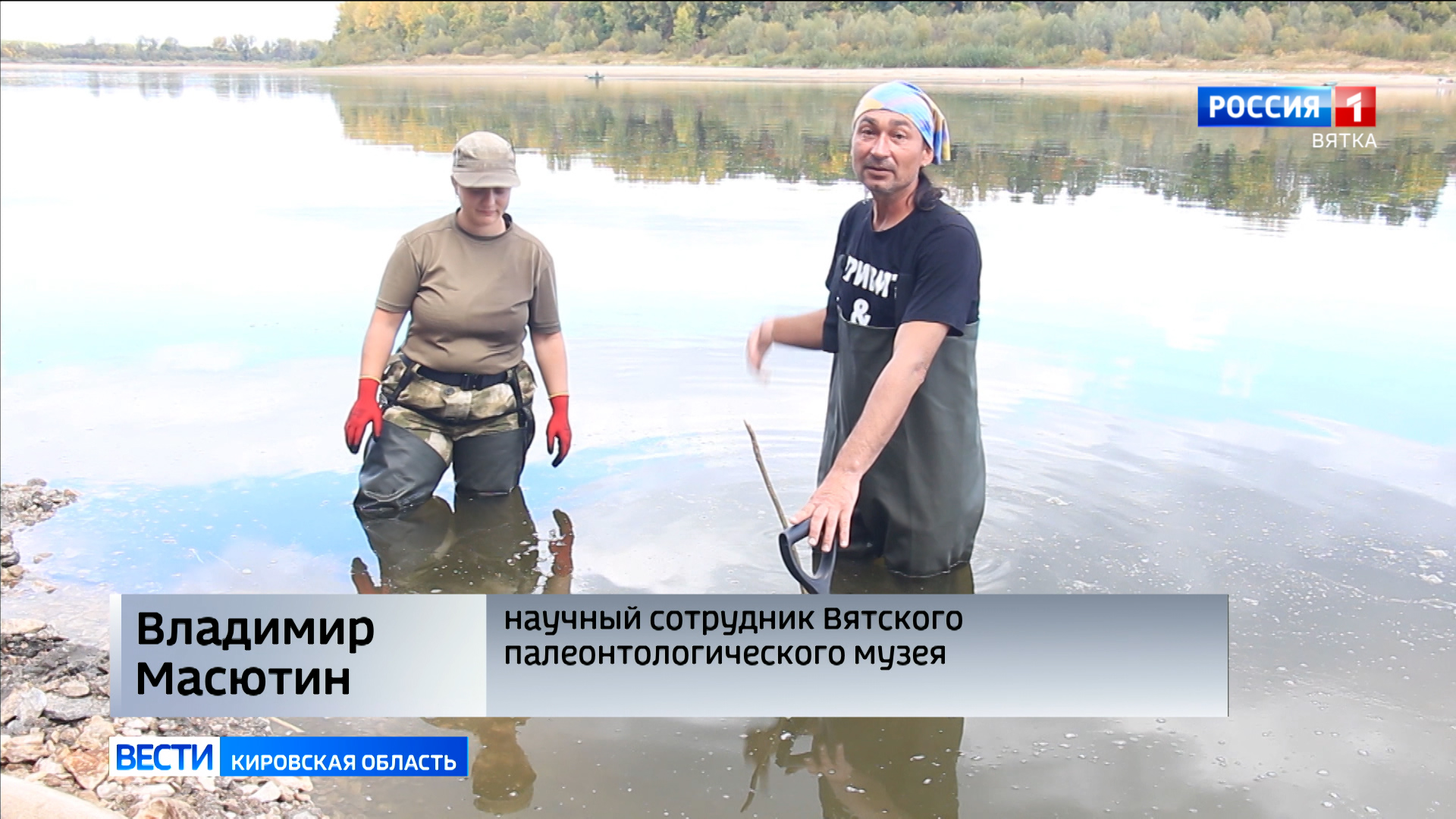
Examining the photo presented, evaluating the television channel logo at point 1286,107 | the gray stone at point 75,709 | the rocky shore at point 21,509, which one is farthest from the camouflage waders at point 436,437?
the television channel logo at point 1286,107

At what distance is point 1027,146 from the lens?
2205 centimetres

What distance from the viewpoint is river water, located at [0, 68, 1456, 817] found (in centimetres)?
364

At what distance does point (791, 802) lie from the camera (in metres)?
3.43

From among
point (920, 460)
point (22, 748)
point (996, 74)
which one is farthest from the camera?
point (996, 74)

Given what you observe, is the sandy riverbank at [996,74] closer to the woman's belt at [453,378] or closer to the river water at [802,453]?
the river water at [802,453]

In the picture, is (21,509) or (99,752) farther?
(21,509)

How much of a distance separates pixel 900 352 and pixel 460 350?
2.10m

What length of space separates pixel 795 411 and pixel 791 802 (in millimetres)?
3561

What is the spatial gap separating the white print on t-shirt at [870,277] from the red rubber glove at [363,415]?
6.39 feet

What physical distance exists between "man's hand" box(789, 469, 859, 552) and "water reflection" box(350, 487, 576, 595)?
1.46 m

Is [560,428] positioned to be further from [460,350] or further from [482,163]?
[482,163]

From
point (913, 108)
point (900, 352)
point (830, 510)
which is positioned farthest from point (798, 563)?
point (913, 108)

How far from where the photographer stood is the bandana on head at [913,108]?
404 cm

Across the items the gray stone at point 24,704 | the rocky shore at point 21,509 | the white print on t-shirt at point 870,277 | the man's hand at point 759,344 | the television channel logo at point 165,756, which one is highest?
the white print on t-shirt at point 870,277
